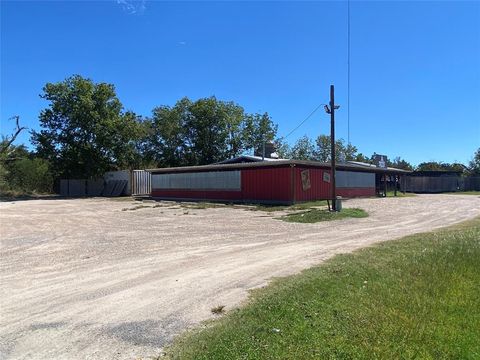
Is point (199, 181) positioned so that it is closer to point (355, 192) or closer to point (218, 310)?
point (355, 192)

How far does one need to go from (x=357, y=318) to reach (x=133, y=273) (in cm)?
483

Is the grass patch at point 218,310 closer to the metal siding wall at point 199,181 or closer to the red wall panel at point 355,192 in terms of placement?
the metal siding wall at point 199,181

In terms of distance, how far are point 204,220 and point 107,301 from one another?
13.7 metres

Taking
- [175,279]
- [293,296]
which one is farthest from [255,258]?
[293,296]

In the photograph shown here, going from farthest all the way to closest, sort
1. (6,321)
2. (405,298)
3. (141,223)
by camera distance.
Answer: (141,223) → (405,298) → (6,321)

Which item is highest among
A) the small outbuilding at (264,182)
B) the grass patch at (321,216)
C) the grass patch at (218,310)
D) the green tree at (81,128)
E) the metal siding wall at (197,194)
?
the green tree at (81,128)

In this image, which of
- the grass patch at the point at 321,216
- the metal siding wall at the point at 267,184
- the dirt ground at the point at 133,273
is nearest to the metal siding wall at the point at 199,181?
the metal siding wall at the point at 267,184

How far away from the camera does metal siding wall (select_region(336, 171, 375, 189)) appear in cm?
3594

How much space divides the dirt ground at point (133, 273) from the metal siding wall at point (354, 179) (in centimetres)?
1749

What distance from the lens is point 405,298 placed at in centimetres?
668

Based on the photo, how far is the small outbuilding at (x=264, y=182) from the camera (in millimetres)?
30422

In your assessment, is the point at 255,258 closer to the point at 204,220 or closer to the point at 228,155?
the point at 204,220

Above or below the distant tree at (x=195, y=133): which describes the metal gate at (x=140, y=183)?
below

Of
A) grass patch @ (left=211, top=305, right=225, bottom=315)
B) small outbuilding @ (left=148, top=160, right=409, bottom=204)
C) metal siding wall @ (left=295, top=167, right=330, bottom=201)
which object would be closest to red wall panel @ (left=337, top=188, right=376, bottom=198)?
small outbuilding @ (left=148, top=160, right=409, bottom=204)
